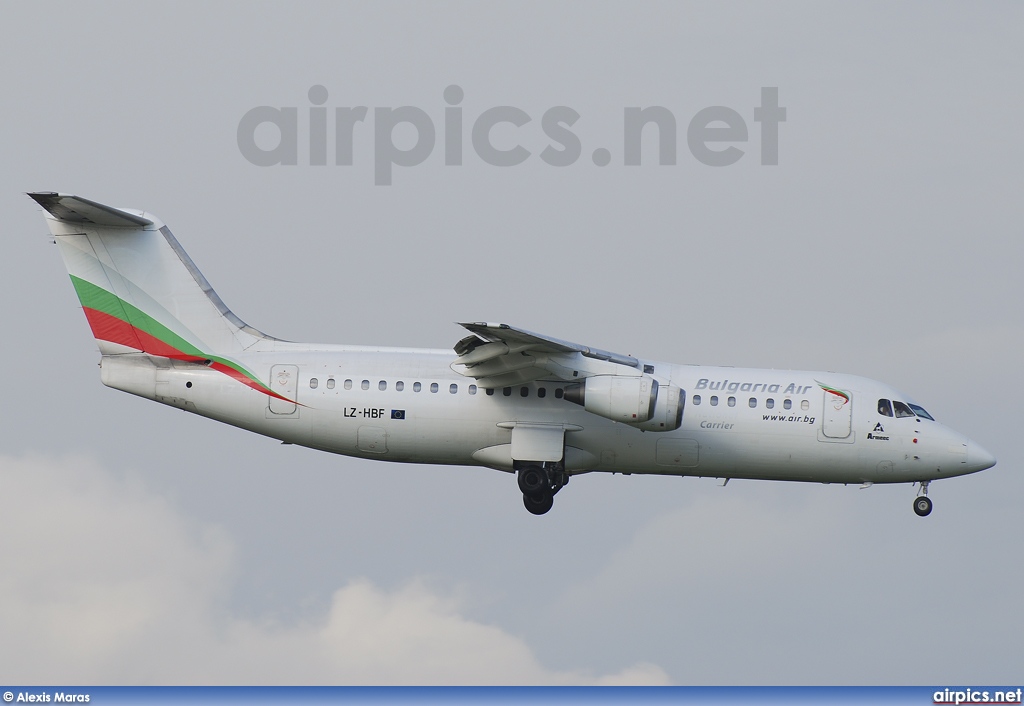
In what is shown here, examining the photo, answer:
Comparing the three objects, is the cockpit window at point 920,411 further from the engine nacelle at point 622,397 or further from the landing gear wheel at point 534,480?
the landing gear wheel at point 534,480

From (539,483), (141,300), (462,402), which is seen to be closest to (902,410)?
(539,483)

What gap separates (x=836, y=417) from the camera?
28.3m

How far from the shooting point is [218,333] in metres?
28.6

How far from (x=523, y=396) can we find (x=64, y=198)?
9.44 m

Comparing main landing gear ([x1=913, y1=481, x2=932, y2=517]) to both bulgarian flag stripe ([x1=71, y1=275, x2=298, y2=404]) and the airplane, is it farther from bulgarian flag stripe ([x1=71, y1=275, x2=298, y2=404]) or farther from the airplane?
bulgarian flag stripe ([x1=71, y1=275, x2=298, y2=404])

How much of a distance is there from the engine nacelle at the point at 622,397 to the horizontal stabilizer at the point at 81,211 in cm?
956

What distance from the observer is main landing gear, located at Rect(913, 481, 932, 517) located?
28.9 metres

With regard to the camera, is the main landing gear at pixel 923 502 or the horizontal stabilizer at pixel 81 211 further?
the main landing gear at pixel 923 502

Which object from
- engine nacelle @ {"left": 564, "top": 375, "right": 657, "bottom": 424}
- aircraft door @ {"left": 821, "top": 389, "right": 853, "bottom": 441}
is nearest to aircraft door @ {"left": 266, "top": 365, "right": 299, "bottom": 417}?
engine nacelle @ {"left": 564, "top": 375, "right": 657, "bottom": 424}

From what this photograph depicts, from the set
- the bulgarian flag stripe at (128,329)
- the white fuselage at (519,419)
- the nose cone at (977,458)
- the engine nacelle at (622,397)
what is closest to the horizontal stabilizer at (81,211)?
the bulgarian flag stripe at (128,329)

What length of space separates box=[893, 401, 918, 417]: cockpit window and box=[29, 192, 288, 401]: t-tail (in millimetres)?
12434

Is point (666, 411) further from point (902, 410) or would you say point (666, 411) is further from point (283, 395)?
point (283, 395)

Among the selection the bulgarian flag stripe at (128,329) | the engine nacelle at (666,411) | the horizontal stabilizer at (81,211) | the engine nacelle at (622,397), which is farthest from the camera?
the bulgarian flag stripe at (128,329)

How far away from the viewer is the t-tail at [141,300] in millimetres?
28312
